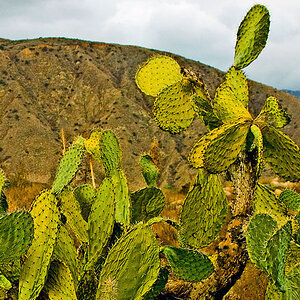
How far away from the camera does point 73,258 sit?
1.23 metres

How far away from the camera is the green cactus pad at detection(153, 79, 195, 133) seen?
61.1 inches

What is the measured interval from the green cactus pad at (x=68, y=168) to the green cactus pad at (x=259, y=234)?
0.55 m

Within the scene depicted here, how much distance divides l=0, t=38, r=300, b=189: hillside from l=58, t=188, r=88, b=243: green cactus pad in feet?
78.8

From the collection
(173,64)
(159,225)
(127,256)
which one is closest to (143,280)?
(127,256)

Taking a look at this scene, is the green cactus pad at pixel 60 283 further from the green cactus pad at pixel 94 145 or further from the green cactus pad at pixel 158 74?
the green cactus pad at pixel 158 74

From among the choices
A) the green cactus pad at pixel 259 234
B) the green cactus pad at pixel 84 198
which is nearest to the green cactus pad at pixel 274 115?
the green cactus pad at pixel 259 234

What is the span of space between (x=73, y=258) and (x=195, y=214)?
429 mm

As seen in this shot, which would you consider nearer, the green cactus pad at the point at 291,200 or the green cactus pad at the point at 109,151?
the green cactus pad at the point at 109,151

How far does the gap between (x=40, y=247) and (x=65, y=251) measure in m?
0.15

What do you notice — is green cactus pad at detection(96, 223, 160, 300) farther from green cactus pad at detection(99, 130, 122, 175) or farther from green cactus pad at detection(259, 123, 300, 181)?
green cactus pad at detection(259, 123, 300, 181)

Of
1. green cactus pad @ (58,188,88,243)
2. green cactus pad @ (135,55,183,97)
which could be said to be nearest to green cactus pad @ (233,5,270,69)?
green cactus pad @ (135,55,183,97)

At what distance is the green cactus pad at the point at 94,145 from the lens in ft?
4.33

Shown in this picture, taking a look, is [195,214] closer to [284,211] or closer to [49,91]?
[284,211]

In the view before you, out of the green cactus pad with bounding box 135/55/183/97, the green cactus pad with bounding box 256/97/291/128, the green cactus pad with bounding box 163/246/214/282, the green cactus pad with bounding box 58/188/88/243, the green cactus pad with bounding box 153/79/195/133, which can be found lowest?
the green cactus pad with bounding box 163/246/214/282
